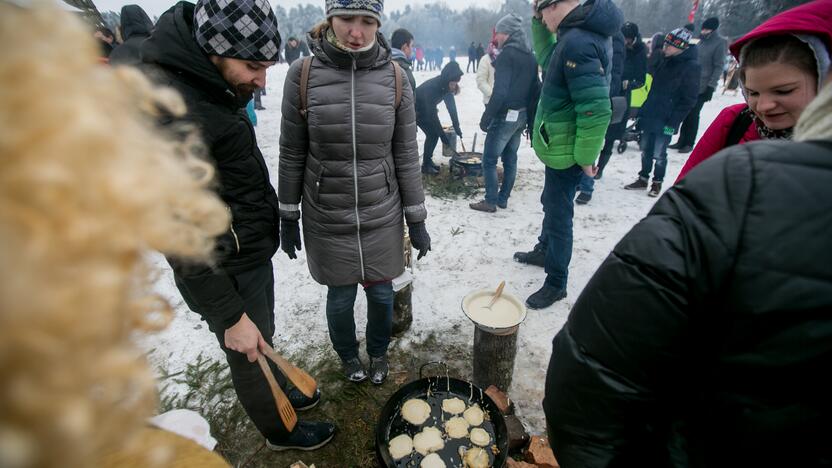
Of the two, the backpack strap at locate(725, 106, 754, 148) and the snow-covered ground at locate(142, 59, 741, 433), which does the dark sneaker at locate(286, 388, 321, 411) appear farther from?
the backpack strap at locate(725, 106, 754, 148)

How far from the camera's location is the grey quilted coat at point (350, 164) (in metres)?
2.03

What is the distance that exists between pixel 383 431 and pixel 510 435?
31.7 inches

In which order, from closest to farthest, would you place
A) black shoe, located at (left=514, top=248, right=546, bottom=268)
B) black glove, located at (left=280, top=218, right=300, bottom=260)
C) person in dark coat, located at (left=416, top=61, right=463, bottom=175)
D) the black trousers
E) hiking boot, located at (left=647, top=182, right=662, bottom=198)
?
the black trousers
black glove, located at (left=280, top=218, right=300, bottom=260)
black shoe, located at (left=514, top=248, right=546, bottom=268)
hiking boot, located at (left=647, top=182, right=662, bottom=198)
person in dark coat, located at (left=416, top=61, right=463, bottom=175)

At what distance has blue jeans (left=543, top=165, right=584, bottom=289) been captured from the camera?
3.38 metres

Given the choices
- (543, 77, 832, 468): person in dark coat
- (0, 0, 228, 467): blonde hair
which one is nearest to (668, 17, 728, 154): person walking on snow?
(543, 77, 832, 468): person in dark coat

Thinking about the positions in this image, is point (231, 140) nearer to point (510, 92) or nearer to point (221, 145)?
point (221, 145)

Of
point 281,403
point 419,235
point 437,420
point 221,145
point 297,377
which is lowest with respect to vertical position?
point 437,420

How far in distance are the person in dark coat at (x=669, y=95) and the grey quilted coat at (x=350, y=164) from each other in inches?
206

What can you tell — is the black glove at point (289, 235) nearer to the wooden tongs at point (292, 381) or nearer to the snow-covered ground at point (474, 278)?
the wooden tongs at point (292, 381)

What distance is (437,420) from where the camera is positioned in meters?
2.24

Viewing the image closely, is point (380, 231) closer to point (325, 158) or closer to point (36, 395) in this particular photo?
point (325, 158)

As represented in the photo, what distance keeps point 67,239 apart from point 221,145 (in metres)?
1.44

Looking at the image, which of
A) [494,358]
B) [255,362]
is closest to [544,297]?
[494,358]

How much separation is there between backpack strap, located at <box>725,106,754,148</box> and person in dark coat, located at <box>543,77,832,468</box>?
4.24ft
